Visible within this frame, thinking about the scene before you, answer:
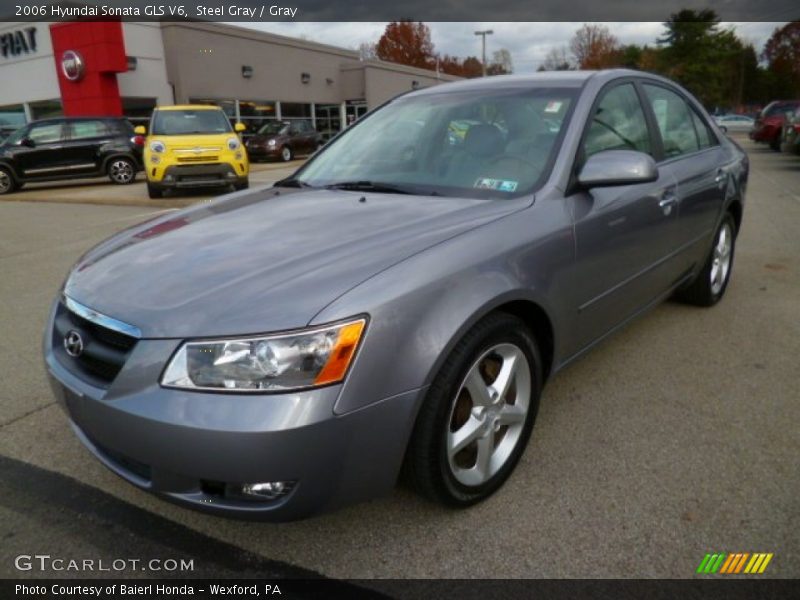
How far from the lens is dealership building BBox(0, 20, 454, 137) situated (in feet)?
66.0

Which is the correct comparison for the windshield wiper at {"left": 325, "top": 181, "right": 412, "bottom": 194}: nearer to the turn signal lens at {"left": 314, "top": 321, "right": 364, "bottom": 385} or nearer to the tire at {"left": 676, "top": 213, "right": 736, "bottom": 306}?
the turn signal lens at {"left": 314, "top": 321, "right": 364, "bottom": 385}

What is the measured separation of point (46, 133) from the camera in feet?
47.9

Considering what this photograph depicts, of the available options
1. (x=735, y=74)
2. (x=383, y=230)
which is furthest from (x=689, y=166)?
(x=735, y=74)

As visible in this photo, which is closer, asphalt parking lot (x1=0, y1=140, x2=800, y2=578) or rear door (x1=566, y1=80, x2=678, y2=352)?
asphalt parking lot (x1=0, y1=140, x2=800, y2=578)

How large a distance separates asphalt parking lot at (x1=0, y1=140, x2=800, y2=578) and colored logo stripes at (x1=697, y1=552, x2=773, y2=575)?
0.03m

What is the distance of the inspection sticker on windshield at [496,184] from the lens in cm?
263

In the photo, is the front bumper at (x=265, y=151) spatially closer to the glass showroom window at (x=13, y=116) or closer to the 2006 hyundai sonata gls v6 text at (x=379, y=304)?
the glass showroom window at (x=13, y=116)

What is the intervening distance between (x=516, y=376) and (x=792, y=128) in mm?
16224

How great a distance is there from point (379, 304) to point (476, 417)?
2.24ft

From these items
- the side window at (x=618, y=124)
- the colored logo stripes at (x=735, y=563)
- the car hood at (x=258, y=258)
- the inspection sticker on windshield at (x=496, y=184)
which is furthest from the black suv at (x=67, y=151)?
the colored logo stripes at (x=735, y=563)

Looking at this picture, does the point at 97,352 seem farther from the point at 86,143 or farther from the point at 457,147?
the point at 86,143

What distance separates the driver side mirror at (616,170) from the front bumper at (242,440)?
51.6 inches

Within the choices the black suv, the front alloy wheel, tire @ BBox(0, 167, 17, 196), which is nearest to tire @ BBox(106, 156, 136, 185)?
the black suv

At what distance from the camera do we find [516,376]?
2.41m
